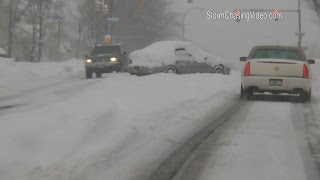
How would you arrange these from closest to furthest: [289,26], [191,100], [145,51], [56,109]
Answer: [56,109] → [191,100] → [145,51] → [289,26]

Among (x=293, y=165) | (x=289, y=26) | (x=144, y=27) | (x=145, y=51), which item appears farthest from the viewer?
(x=289, y=26)

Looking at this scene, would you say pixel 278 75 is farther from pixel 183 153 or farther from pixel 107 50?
pixel 107 50

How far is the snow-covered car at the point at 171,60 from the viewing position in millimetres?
24266

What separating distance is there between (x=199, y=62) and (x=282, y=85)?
10432 millimetres

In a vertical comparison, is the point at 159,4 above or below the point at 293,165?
above

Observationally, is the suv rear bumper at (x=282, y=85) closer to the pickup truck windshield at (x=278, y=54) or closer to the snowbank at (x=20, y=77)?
the pickup truck windshield at (x=278, y=54)

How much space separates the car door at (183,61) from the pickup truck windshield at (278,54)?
923 centimetres

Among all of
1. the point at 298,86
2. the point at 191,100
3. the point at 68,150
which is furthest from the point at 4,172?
the point at 298,86

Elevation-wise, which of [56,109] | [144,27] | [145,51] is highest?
[144,27]

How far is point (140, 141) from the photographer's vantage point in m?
8.01

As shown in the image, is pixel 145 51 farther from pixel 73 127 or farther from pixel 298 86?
pixel 73 127

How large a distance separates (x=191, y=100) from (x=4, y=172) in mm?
7855

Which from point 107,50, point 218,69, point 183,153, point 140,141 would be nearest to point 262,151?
point 183,153

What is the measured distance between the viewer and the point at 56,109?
914 cm
